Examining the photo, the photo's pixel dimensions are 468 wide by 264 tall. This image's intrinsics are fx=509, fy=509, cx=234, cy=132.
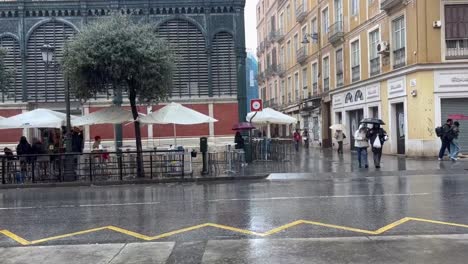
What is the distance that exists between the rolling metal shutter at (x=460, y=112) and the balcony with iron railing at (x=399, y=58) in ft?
9.19

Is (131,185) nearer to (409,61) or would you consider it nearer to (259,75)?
(409,61)

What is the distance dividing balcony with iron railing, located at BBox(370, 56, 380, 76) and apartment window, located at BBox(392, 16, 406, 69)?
2.20 meters

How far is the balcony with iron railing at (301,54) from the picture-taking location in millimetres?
42031

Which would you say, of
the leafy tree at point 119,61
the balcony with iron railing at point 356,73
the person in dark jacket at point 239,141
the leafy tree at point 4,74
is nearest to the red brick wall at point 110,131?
the leafy tree at point 4,74

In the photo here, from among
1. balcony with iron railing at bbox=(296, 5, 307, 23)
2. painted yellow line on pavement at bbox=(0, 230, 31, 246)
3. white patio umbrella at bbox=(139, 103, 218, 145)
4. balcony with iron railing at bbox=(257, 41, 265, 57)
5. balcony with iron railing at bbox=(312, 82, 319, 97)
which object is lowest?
painted yellow line on pavement at bbox=(0, 230, 31, 246)

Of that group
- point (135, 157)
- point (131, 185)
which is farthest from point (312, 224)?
point (135, 157)

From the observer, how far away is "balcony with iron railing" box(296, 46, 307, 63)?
42.0 meters

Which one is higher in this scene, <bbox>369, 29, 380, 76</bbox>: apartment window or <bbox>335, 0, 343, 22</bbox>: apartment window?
A: <bbox>335, 0, 343, 22</bbox>: apartment window

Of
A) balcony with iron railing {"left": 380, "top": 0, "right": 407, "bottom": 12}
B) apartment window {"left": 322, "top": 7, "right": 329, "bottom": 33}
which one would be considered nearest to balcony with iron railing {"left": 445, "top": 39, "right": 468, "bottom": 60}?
balcony with iron railing {"left": 380, "top": 0, "right": 407, "bottom": 12}

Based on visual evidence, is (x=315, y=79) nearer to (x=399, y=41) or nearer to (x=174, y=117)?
(x=399, y=41)

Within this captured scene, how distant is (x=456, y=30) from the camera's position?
2284 cm

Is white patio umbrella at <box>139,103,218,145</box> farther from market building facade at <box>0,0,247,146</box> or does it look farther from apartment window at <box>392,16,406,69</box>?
apartment window at <box>392,16,406,69</box>

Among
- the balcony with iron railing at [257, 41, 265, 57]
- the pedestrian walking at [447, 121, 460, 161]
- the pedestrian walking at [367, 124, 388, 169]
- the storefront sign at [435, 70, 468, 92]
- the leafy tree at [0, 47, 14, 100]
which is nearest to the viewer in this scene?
the pedestrian walking at [367, 124, 388, 169]

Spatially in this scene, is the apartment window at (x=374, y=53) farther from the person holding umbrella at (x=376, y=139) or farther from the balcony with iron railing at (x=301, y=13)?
the balcony with iron railing at (x=301, y=13)
